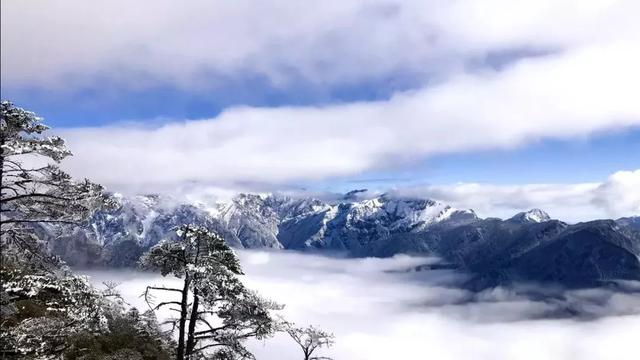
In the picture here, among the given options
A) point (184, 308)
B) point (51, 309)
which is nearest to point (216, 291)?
point (184, 308)

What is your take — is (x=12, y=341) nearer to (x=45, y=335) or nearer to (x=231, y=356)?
(x=45, y=335)

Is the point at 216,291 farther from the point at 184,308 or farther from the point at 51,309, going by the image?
the point at 51,309

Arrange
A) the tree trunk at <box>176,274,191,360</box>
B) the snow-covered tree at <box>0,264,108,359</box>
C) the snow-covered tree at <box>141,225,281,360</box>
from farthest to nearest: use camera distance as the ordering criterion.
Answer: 1. the tree trunk at <box>176,274,191,360</box>
2. the snow-covered tree at <box>141,225,281,360</box>
3. the snow-covered tree at <box>0,264,108,359</box>

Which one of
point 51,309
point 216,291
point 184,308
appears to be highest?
point 51,309

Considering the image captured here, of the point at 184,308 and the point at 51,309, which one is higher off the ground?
the point at 51,309

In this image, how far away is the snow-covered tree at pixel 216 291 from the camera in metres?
25.6

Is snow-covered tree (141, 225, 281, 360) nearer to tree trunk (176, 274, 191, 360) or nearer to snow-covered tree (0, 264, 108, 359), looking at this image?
tree trunk (176, 274, 191, 360)

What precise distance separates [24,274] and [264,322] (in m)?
11.1

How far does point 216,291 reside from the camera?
25812 millimetres

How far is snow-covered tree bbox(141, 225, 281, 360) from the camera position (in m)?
25.6

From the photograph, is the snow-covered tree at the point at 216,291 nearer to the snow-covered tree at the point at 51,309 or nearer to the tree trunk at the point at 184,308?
the tree trunk at the point at 184,308

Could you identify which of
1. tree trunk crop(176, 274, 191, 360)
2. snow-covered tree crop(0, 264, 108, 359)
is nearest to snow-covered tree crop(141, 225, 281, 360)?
tree trunk crop(176, 274, 191, 360)

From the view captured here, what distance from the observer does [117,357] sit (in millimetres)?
44688

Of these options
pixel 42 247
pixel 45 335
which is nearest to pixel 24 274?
pixel 42 247
